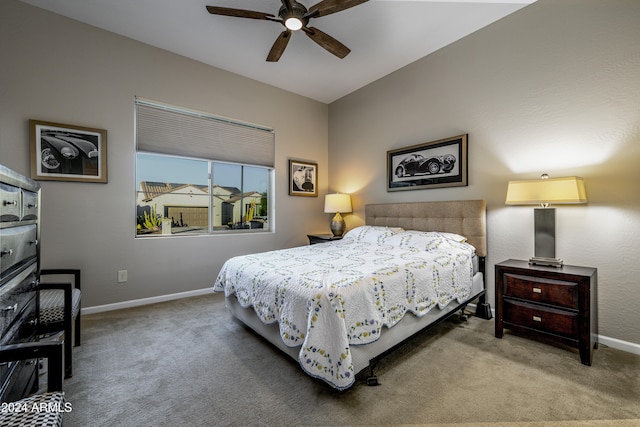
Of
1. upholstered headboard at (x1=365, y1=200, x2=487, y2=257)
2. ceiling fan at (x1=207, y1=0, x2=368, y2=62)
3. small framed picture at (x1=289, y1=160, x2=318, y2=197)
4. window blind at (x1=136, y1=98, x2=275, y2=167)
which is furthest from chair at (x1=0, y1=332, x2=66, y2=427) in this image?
small framed picture at (x1=289, y1=160, x2=318, y2=197)

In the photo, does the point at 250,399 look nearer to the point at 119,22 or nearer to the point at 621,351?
the point at 621,351

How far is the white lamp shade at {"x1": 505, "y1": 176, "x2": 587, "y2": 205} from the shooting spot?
2098 millimetres

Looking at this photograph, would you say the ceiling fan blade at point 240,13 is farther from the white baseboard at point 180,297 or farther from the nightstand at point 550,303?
the white baseboard at point 180,297

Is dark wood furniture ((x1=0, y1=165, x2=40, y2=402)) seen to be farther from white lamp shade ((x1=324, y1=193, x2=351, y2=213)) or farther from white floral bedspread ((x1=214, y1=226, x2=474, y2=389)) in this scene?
white lamp shade ((x1=324, y1=193, x2=351, y2=213))

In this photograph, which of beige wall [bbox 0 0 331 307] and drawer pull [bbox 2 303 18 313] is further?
beige wall [bbox 0 0 331 307]

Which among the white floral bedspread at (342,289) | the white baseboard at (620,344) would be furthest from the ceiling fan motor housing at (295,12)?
the white baseboard at (620,344)

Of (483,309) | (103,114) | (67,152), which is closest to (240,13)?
(103,114)

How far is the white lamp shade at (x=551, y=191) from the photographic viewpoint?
6.88 feet

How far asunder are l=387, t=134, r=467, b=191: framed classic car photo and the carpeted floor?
171 cm

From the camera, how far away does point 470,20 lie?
111 inches

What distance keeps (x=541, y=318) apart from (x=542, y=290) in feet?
0.73

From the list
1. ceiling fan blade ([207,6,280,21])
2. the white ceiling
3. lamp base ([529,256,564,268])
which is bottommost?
lamp base ([529,256,564,268])

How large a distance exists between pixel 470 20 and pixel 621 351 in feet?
10.7

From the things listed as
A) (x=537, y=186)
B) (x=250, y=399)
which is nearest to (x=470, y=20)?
(x=537, y=186)
